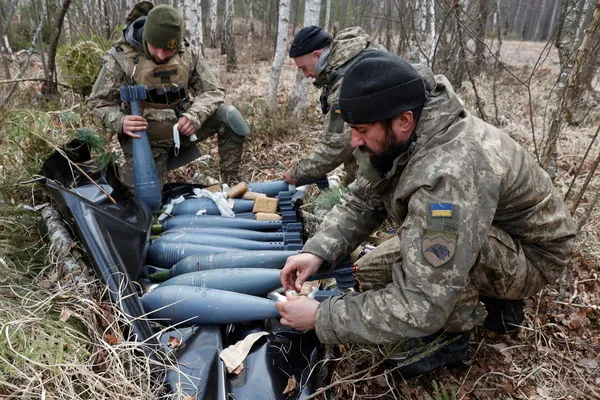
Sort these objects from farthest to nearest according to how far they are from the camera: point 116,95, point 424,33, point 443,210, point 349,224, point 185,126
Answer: point 424,33, point 116,95, point 185,126, point 349,224, point 443,210

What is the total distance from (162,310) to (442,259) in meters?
1.53

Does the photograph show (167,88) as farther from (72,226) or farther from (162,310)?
(162,310)

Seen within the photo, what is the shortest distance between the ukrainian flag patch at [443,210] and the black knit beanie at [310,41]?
2.52m

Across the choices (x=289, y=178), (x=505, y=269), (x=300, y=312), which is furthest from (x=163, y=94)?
(x=505, y=269)

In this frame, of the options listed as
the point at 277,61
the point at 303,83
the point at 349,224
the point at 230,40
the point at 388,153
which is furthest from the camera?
the point at 230,40

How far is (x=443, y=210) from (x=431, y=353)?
103 cm

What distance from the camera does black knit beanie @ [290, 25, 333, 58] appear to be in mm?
3818

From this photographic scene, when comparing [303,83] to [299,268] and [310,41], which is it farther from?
[299,268]

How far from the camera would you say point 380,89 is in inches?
68.7

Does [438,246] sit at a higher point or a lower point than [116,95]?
higher

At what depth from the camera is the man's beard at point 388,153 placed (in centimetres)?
192

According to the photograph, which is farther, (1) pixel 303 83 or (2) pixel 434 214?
(1) pixel 303 83

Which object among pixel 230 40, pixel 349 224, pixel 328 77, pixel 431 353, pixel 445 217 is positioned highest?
pixel 328 77

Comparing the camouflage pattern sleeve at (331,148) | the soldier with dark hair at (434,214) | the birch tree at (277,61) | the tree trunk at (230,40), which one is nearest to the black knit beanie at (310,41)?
the camouflage pattern sleeve at (331,148)
